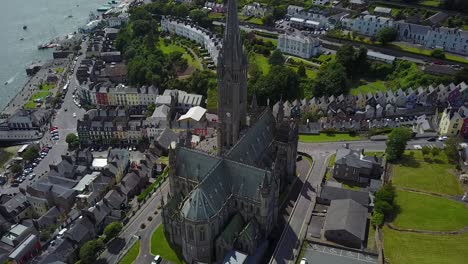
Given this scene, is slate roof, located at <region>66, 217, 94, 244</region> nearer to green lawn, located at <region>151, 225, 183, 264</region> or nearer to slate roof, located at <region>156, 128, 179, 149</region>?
green lawn, located at <region>151, 225, 183, 264</region>

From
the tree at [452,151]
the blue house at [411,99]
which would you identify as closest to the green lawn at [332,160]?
the tree at [452,151]

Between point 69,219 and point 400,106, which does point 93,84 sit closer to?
point 69,219

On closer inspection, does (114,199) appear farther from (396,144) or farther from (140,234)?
(396,144)

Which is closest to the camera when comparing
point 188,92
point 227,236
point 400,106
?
point 227,236

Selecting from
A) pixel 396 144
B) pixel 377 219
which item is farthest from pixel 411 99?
pixel 377 219

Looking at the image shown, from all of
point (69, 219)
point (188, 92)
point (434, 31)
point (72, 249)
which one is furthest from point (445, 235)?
point (434, 31)

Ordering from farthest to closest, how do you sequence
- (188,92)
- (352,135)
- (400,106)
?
(188,92) → (400,106) → (352,135)
